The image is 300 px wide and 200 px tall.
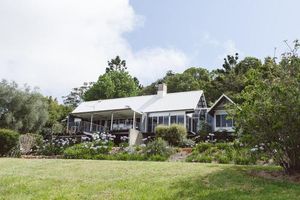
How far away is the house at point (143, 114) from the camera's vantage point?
1403 inches

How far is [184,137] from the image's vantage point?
90.5 ft

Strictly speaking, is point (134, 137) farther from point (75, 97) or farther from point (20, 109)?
point (75, 97)

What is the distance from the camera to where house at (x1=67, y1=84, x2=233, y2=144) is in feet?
117

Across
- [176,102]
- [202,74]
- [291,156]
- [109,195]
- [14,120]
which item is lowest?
[109,195]

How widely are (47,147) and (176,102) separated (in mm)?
16525

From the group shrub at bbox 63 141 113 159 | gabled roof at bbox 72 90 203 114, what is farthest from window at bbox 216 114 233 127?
shrub at bbox 63 141 113 159

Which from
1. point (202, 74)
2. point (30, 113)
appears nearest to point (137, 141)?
point (30, 113)

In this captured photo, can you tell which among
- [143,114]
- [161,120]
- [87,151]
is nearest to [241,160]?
[87,151]

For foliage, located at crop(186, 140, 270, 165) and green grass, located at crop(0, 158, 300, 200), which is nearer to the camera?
green grass, located at crop(0, 158, 300, 200)

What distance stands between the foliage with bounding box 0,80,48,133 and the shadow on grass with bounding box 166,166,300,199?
2897 centimetres

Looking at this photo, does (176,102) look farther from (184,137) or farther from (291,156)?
(291,156)

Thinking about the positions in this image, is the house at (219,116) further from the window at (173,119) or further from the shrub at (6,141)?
the shrub at (6,141)

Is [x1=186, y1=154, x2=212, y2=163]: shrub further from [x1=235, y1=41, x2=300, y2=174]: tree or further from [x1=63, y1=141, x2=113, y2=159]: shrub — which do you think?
[x1=63, y1=141, x2=113, y2=159]: shrub

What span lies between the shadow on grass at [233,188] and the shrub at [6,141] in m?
15.4
